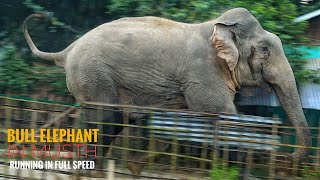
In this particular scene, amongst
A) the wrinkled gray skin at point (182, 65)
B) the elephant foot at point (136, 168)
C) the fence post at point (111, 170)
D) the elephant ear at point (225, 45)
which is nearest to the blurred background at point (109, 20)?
the wrinkled gray skin at point (182, 65)

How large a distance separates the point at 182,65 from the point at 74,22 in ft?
10.9

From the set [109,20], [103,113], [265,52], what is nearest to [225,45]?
[265,52]

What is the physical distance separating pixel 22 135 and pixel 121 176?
3.59 feet

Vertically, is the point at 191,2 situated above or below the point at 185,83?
above

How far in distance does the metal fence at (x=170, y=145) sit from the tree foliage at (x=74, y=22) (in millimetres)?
2554

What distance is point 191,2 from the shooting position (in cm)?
779

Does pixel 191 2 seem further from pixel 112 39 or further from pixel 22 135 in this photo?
pixel 22 135

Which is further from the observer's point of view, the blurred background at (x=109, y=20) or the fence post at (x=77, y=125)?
the blurred background at (x=109, y=20)

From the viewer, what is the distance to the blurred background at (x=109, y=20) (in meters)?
7.53

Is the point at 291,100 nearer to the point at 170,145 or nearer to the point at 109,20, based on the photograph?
the point at 170,145

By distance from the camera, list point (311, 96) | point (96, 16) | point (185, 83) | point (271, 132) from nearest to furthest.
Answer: point (271, 132)
point (185, 83)
point (311, 96)
point (96, 16)

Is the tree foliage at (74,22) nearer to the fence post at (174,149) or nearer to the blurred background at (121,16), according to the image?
the blurred background at (121,16)

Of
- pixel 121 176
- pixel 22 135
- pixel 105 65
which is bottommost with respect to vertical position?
pixel 121 176

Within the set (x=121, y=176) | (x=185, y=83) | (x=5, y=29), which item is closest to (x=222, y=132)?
(x=121, y=176)
